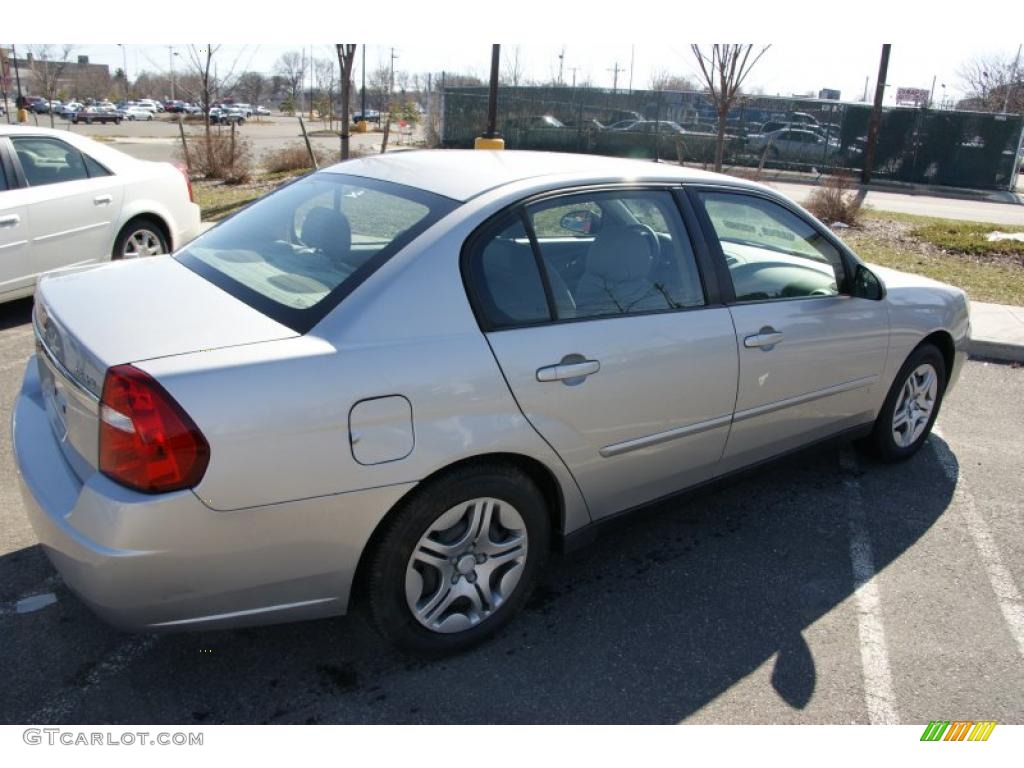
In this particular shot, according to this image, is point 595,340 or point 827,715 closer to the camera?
point 827,715

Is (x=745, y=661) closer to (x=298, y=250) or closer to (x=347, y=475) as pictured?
(x=347, y=475)

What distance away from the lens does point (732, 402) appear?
11.3 feet

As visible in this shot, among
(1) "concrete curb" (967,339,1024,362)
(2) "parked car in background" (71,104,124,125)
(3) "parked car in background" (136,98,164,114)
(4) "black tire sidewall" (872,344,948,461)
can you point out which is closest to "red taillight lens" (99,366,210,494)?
(4) "black tire sidewall" (872,344,948,461)

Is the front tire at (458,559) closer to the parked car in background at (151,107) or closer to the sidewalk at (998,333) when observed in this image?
the sidewalk at (998,333)

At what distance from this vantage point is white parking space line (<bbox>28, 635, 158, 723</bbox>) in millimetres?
2488

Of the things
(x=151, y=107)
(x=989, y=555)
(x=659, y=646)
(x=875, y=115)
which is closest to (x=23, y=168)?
(x=659, y=646)

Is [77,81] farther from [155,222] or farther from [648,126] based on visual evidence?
[155,222]

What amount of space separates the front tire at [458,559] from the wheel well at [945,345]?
9.20ft

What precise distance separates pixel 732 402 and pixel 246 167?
50.4 ft

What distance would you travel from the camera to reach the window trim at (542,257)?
272cm

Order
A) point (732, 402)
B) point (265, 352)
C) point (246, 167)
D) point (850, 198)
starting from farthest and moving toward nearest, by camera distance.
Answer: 1. point (246, 167)
2. point (850, 198)
3. point (732, 402)
4. point (265, 352)

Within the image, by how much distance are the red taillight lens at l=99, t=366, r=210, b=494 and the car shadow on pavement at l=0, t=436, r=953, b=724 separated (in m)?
0.82

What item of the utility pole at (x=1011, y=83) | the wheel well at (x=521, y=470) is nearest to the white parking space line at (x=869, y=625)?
the wheel well at (x=521, y=470)

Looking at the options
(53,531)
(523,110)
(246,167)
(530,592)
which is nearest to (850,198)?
(246,167)
